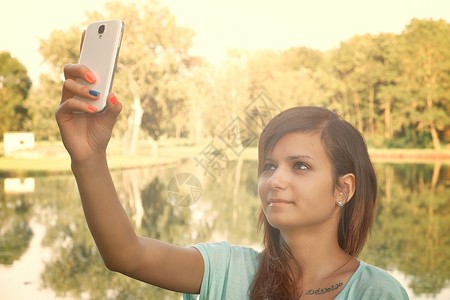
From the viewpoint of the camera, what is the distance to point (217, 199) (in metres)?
8.33

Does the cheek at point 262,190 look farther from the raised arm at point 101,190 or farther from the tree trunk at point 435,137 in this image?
the tree trunk at point 435,137

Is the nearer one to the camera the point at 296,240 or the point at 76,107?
the point at 76,107

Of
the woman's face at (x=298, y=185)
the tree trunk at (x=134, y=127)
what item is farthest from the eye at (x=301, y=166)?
the tree trunk at (x=134, y=127)

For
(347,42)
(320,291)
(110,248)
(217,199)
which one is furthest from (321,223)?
(217,199)

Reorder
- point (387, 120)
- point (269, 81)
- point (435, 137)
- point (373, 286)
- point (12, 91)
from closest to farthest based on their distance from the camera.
Result: point (373, 286) < point (12, 91) < point (269, 81) < point (387, 120) < point (435, 137)

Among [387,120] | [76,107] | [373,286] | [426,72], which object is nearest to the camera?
[76,107]

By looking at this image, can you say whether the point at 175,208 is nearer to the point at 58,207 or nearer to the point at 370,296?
the point at 58,207

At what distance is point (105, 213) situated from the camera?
63cm

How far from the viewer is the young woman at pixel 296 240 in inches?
27.7

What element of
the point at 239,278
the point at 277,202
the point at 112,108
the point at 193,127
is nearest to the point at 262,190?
the point at 277,202

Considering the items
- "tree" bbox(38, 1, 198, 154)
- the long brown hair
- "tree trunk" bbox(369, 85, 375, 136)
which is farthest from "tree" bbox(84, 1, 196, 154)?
the long brown hair

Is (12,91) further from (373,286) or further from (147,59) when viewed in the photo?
(373,286)

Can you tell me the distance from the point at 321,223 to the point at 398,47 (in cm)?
704

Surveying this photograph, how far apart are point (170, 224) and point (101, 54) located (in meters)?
7.02
